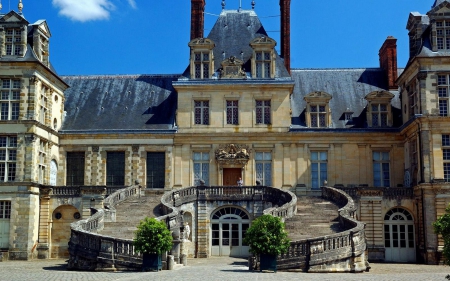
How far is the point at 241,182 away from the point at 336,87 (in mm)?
9457

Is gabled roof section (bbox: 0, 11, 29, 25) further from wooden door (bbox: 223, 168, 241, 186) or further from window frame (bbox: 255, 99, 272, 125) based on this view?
wooden door (bbox: 223, 168, 241, 186)

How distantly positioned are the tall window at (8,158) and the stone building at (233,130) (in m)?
0.06

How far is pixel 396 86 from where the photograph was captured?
39.2m

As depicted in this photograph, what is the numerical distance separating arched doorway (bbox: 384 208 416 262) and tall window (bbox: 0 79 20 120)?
20000 mm

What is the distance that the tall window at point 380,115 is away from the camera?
120 ft

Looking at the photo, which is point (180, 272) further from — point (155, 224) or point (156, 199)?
point (156, 199)

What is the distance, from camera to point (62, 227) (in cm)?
3441

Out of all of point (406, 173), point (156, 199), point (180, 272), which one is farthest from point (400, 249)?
point (180, 272)

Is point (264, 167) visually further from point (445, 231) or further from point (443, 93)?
point (445, 231)

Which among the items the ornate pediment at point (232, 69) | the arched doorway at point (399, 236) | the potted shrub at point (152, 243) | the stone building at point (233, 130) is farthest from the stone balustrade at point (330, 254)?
the ornate pediment at point (232, 69)

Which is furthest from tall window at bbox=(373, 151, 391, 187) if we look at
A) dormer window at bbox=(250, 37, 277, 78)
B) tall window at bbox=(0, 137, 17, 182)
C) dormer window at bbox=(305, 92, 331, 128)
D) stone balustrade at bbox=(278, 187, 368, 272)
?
tall window at bbox=(0, 137, 17, 182)

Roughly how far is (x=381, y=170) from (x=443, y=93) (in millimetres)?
5950

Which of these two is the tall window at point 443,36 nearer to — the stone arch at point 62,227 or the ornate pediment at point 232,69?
the ornate pediment at point 232,69

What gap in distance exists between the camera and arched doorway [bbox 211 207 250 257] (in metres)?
32.3
